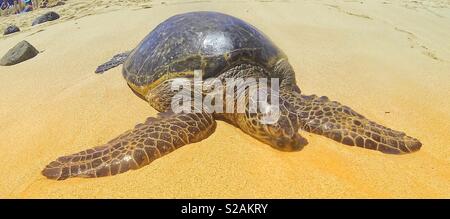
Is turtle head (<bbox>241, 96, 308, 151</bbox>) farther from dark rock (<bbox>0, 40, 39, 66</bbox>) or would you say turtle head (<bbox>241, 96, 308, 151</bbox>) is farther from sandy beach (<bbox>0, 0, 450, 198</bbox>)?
dark rock (<bbox>0, 40, 39, 66</bbox>)

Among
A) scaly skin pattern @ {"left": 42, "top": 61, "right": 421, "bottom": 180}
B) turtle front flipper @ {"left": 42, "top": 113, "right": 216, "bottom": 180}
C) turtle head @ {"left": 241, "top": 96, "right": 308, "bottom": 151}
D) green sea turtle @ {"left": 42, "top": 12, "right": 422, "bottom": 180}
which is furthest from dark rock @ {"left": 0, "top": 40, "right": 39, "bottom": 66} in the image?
turtle head @ {"left": 241, "top": 96, "right": 308, "bottom": 151}

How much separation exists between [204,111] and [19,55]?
4713mm

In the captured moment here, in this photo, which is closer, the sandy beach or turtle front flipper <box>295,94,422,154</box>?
the sandy beach

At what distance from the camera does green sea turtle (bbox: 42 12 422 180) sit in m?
2.83

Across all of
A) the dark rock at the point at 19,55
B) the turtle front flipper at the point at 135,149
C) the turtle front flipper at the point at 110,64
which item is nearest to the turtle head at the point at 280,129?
the turtle front flipper at the point at 135,149

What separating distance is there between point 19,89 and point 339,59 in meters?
4.98

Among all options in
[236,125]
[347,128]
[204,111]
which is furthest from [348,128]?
[204,111]

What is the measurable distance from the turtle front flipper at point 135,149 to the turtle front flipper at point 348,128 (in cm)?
105

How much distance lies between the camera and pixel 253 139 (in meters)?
3.24

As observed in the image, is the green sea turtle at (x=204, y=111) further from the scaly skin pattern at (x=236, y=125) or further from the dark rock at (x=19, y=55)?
the dark rock at (x=19, y=55)

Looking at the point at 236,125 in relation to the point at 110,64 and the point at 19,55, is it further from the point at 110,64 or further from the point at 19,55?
the point at 19,55

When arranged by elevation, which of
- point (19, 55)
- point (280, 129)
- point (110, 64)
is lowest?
point (19, 55)
